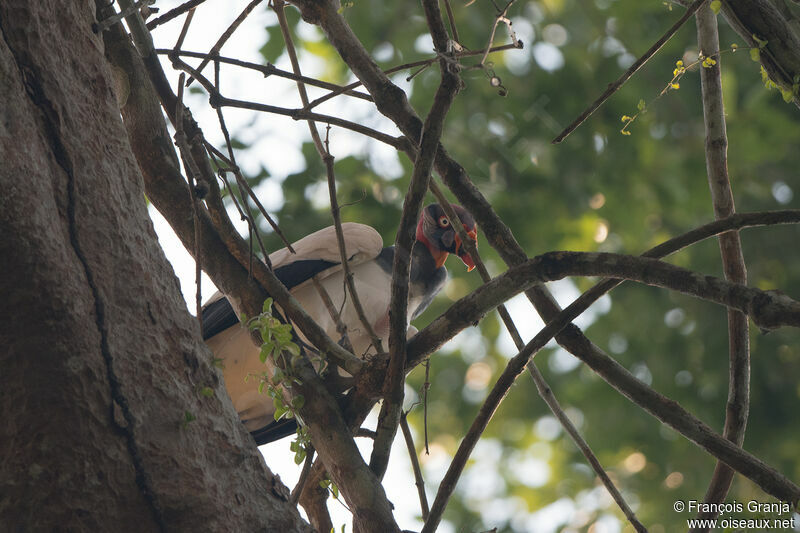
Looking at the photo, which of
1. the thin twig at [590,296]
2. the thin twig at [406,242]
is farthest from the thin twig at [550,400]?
the thin twig at [406,242]

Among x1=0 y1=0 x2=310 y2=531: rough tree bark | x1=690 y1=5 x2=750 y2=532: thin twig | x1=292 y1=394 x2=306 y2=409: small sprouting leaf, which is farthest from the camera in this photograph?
x1=690 y1=5 x2=750 y2=532: thin twig

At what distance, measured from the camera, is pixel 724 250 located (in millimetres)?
2570

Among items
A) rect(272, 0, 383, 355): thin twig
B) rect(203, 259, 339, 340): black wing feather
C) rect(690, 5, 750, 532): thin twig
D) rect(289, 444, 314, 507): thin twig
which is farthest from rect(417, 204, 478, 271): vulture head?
rect(289, 444, 314, 507): thin twig

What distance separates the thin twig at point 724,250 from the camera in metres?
2.49

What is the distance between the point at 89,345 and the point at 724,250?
6.51 ft

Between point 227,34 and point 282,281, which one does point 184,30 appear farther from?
point 282,281

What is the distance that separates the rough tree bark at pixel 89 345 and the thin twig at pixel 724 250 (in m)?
1.45

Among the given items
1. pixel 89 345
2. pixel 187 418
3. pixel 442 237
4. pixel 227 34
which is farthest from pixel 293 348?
pixel 442 237

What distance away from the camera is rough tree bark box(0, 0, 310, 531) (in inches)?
64.0

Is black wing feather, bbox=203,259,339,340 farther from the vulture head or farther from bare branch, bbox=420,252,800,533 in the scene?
bare branch, bbox=420,252,800,533

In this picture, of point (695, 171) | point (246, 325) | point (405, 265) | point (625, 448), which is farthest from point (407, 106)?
point (625, 448)

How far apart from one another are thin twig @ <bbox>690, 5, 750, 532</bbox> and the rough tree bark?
4.77 ft

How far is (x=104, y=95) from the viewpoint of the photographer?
6.82ft

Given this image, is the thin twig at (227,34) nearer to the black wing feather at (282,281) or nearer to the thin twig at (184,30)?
the thin twig at (184,30)
